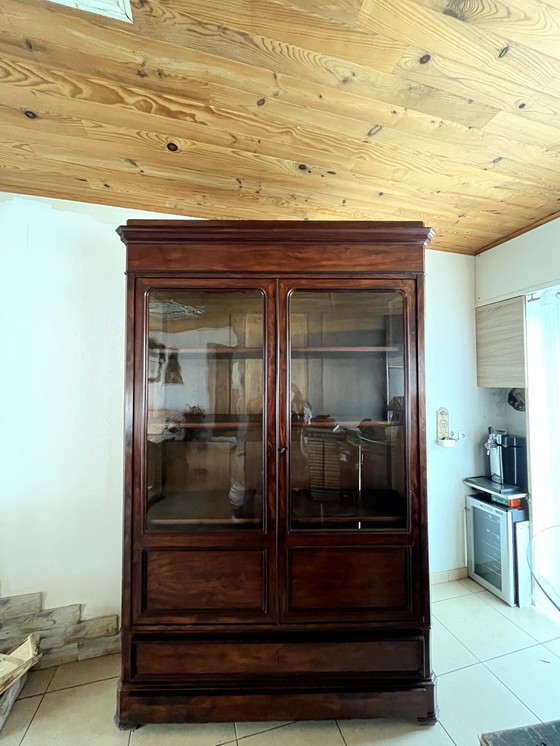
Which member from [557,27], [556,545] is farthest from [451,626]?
[557,27]

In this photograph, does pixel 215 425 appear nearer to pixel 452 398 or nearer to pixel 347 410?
pixel 347 410

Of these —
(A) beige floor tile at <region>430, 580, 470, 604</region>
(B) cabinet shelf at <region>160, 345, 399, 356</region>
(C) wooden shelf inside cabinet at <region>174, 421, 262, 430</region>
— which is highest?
(B) cabinet shelf at <region>160, 345, 399, 356</region>

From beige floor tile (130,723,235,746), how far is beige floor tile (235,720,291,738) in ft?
0.10

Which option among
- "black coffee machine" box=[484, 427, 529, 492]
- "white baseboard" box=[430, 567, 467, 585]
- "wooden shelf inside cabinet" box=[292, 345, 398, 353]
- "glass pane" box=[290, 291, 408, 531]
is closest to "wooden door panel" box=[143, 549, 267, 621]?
"glass pane" box=[290, 291, 408, 531]

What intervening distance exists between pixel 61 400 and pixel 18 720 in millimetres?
1420

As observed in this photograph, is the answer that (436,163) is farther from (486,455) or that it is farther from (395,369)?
(486,455)

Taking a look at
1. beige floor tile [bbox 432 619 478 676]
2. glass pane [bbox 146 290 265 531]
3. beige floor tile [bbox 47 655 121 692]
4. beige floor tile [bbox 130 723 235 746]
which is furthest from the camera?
beige floor tile [bbox 432 619 478 676]

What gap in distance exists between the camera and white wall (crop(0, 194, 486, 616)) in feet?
5.76

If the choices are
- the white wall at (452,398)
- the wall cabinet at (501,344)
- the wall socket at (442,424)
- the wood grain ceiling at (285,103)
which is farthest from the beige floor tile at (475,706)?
the wood grain ceiling at (285,103)

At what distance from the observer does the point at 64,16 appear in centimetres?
93

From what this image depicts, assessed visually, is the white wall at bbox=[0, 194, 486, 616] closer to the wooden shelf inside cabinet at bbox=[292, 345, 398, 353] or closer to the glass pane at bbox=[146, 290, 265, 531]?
the glass pane at bbox=[146, 290, 265, 531]

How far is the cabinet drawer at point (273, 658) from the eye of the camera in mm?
1406

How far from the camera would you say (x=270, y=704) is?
1403 mm

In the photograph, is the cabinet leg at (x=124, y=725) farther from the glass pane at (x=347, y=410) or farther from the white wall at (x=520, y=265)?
the white wall at (x=520, y=265)
